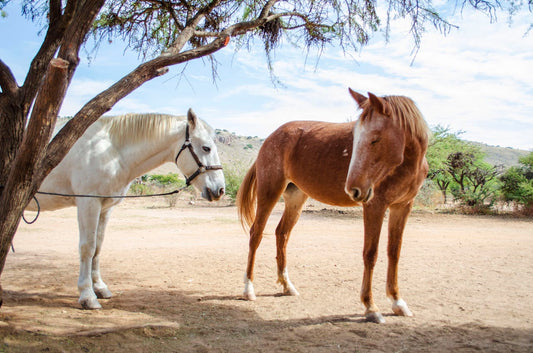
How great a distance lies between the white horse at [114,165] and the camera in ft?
A: 13.1

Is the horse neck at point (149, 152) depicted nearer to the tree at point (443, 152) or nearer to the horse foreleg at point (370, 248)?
the horse foreleg at point (370, 248)

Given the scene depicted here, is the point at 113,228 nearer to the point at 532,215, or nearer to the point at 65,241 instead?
the point at 65,241

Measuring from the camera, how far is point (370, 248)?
11.8ft

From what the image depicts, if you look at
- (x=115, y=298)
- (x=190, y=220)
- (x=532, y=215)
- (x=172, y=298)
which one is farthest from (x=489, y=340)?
(x=532, y=215)

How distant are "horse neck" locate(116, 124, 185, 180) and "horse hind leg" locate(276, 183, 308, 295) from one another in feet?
5.34

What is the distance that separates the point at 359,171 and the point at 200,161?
1955 mm

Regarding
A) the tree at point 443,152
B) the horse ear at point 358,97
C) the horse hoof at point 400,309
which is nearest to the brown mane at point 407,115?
the horse ear at point 358,97

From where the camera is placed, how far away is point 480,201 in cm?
1573

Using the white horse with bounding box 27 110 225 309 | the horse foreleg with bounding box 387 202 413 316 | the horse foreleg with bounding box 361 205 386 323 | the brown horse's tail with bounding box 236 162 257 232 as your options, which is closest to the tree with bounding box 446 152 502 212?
the brown horse's tail with bounding box 236 162 257 232

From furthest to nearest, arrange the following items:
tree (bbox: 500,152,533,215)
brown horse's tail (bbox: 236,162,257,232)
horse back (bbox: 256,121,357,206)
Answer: tree (bbox: 500,152,533,215), brown horse's tail (bbox: 236,162,257,232), horse back (bbox: 256,121,357,206)

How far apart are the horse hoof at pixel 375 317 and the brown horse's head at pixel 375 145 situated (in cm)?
116

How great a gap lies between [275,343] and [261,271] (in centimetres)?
274

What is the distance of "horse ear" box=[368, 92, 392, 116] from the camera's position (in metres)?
3.20

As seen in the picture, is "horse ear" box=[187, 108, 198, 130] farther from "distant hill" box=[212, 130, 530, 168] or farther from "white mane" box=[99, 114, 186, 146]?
"distant hill" box=[212, 130, 530, 168]
